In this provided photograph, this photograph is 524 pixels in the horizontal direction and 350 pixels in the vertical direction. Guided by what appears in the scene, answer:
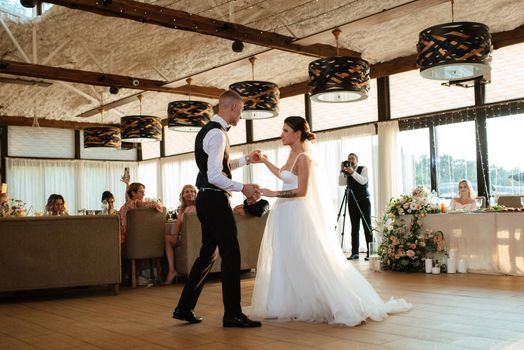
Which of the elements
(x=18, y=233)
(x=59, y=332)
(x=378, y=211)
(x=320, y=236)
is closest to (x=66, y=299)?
(x=18, y=233)

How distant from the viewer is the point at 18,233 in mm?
5355

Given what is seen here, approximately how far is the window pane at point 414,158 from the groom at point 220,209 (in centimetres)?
635

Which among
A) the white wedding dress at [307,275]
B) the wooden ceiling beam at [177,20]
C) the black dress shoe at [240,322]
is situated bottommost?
the black dress shoe at [240,322]

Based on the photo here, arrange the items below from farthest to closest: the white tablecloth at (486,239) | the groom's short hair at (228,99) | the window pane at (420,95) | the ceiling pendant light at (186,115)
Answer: the window pane at (420,95) → the ceiling pendant light at (186,115) → the white tablecloth at (486,239) → the groom's short hair at (228,99)

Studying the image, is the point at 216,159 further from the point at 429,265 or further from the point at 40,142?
the point at 40,142

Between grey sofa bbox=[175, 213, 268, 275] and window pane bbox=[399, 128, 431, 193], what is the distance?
3768mm

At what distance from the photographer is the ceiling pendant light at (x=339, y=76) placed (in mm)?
5664

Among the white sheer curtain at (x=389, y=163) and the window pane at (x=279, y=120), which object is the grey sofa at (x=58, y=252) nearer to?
the white sheer curtain at (x=389, y=163)

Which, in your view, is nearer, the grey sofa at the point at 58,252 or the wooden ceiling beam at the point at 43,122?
the grey sofa at the point at 58,252

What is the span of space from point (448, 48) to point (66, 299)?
4.18 metres

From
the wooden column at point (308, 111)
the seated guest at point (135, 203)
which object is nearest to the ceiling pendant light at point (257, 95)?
the seated guest at point (135, 203)

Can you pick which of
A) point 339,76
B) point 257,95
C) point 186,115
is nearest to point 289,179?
point 339,76

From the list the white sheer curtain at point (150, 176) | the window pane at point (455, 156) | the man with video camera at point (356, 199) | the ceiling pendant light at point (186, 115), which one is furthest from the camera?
the white sheer curtain at point (150, 176)

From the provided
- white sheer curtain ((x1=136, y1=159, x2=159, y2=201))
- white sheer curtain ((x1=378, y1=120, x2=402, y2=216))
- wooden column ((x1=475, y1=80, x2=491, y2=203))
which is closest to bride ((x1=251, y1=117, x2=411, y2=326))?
wooden column ((x1=475, y1=80, x2=491, y2=203))
